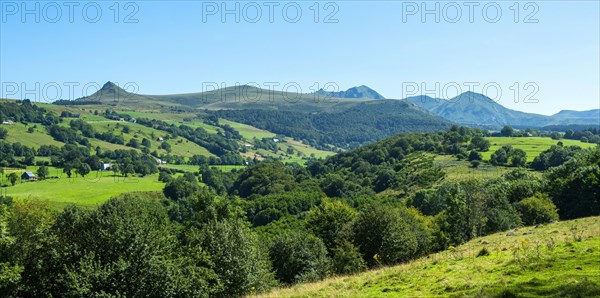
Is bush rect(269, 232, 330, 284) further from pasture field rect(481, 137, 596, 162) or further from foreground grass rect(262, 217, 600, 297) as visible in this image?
pasture field rect(481, 137, 596, 162)

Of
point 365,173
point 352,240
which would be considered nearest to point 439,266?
point 352,240

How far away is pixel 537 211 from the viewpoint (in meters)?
70.5

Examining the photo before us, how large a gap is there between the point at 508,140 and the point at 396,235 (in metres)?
175

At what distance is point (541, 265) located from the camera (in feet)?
69.1

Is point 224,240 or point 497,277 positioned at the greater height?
point 497,277

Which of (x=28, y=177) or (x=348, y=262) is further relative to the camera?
(x=28, y=177)

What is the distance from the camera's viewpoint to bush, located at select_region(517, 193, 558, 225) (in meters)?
68.9

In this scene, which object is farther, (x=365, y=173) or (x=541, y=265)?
(x=365, y=173)

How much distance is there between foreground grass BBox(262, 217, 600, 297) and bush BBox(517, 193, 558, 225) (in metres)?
44.5

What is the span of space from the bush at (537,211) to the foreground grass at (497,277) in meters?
44.5

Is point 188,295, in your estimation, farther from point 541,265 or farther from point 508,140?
point 508,140

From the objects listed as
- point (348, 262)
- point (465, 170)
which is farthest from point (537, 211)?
point (465, 170)

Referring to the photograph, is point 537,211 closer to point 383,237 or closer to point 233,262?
point 383,237

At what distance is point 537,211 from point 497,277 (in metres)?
59.0
